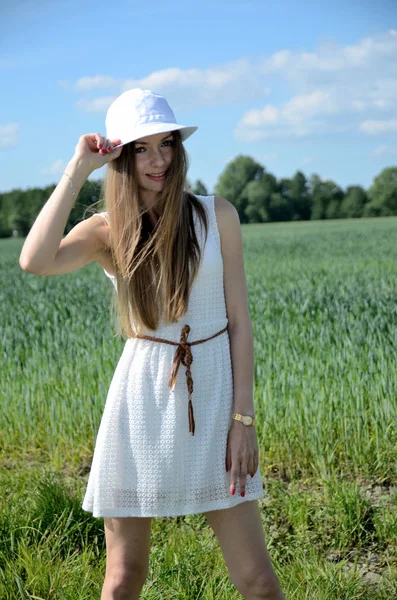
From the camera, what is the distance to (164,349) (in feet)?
7.04

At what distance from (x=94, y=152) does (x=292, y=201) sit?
2736 inches

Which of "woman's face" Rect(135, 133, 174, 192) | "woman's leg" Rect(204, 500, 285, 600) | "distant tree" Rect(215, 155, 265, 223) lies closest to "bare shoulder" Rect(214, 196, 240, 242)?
"woman's face" Rect(135, 133, 174, 192)

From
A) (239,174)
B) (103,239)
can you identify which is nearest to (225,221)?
(103,239)

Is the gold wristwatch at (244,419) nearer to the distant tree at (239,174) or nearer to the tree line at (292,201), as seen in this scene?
the tree line at (292,201)

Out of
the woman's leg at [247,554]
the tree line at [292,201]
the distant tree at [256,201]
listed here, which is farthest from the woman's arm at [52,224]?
the distant tree at [256,201]

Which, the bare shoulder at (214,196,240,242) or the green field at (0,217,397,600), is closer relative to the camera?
the bare shoulder at (214,196,240,242)

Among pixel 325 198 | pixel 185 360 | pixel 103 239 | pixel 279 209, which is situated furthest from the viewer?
pixel 325 198

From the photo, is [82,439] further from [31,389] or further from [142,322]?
[142,322]

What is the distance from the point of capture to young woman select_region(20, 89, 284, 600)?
2.08 m

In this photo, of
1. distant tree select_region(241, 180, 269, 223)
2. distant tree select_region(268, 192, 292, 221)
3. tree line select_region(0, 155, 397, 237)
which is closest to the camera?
tree line select_region(0, 155, 397, 237)

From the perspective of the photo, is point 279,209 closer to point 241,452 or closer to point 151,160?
point 151,160

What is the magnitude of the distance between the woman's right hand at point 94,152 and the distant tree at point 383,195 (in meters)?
68.1

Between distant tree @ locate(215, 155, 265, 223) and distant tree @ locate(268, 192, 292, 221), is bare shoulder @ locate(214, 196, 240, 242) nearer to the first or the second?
distant tree @ locate(268, 192, 292, 221)

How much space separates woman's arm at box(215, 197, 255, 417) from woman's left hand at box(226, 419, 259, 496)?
75 mm
